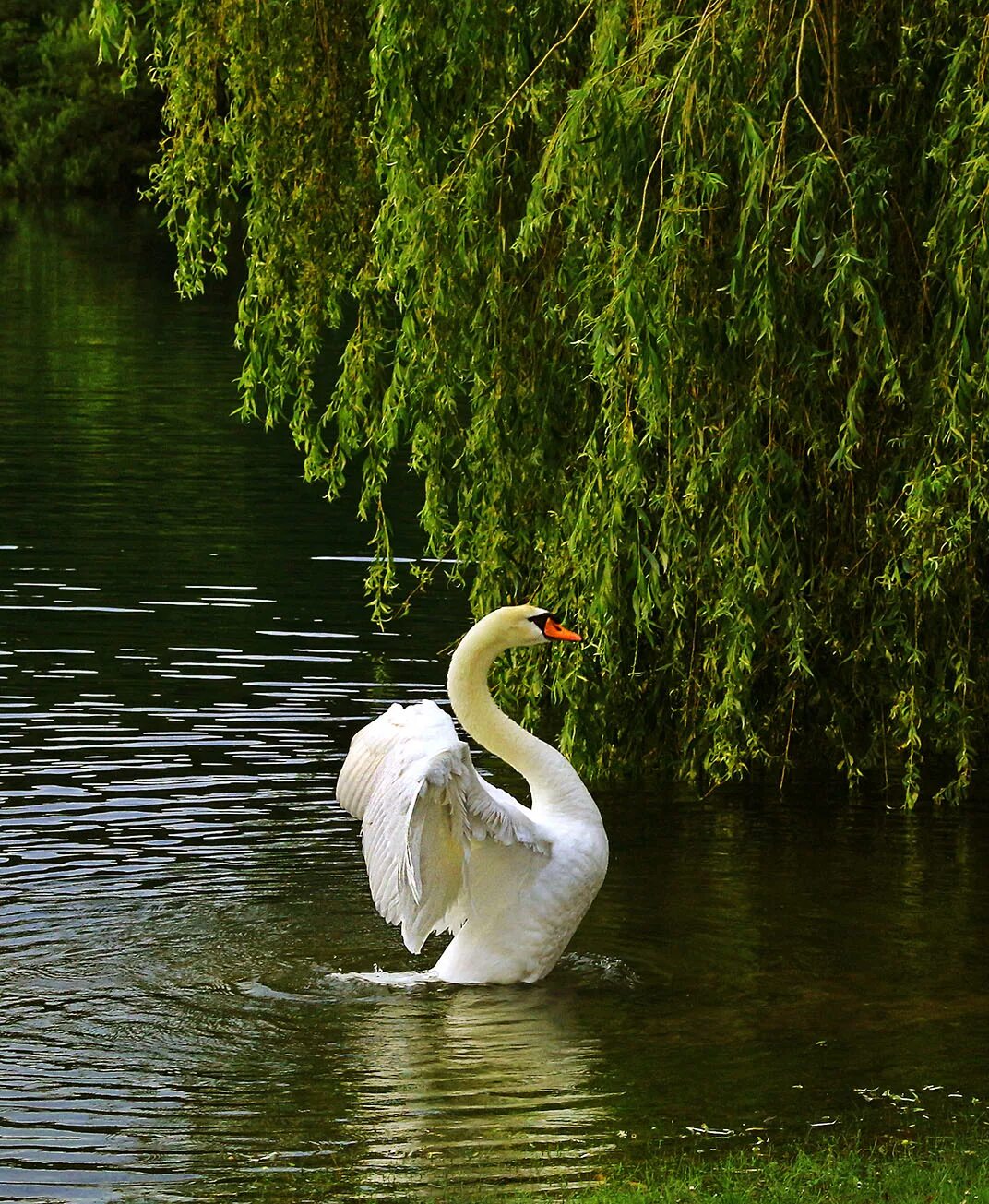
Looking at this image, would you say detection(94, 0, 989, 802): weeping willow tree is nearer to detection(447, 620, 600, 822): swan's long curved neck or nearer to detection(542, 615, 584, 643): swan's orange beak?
detection(542, 615, 584, 643): swan's orange beak

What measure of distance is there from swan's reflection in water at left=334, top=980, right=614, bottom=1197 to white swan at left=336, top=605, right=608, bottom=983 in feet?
0.78

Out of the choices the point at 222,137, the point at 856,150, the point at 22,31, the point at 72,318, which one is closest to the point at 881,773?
the point at 856,150

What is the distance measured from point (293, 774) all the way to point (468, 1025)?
3848 millimetres

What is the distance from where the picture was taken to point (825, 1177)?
6.25 m

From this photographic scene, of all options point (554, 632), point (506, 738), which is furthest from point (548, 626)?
point (506, 738)

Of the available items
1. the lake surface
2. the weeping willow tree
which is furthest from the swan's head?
the lake surface

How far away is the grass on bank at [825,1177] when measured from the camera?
604cm

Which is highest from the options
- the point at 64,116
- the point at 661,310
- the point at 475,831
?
the point at 64,116

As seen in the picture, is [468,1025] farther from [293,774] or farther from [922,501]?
[293,774]

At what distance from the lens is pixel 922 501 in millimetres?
9469

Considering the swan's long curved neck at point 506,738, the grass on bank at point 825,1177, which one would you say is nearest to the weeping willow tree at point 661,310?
the swan's long curved neck at point 506,738

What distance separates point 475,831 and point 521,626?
1201mm

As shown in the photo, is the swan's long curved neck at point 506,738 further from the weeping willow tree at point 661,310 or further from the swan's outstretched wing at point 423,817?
the weeping willow tree at point 661,310

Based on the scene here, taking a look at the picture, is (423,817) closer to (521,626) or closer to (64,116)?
(521,626)
